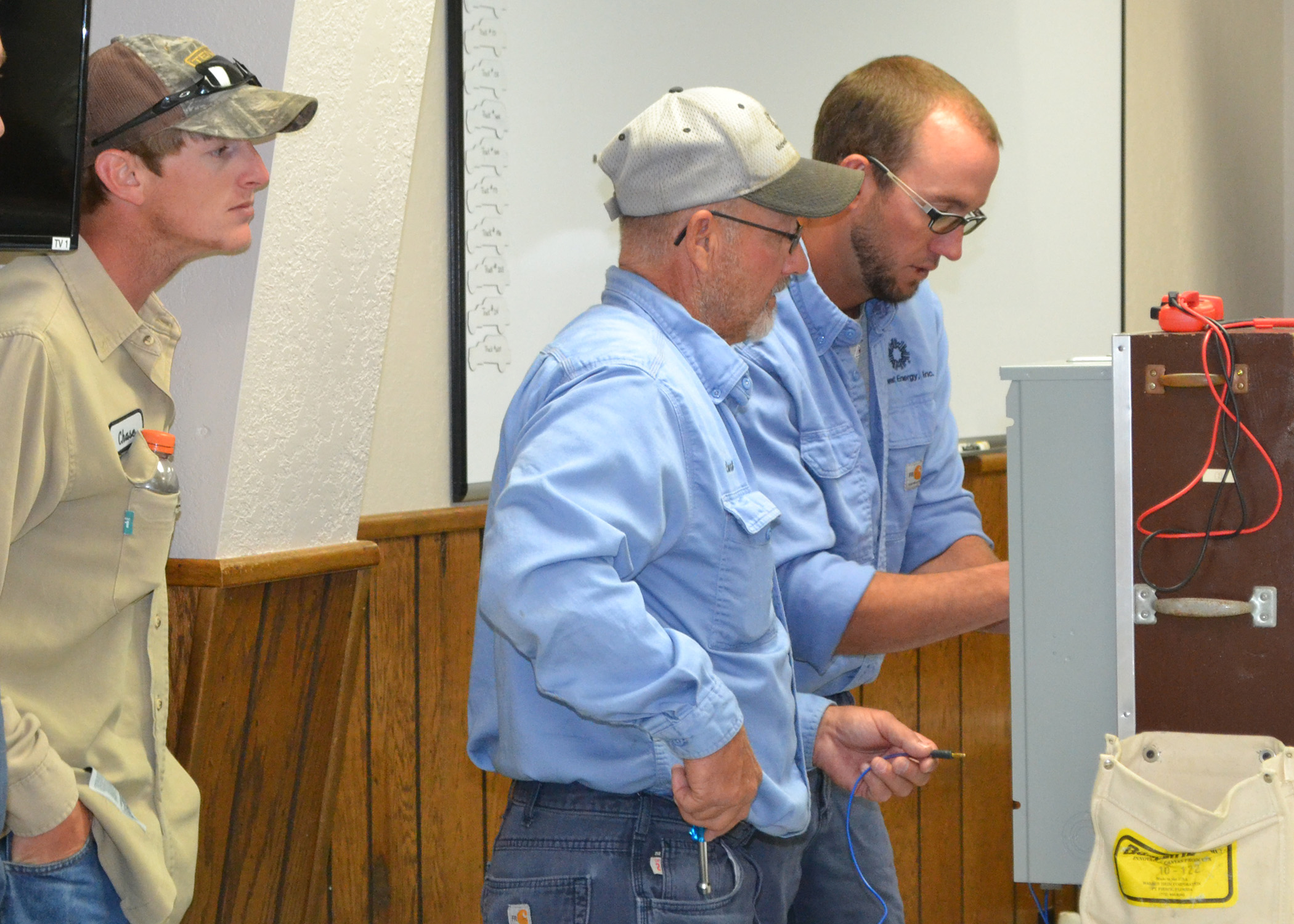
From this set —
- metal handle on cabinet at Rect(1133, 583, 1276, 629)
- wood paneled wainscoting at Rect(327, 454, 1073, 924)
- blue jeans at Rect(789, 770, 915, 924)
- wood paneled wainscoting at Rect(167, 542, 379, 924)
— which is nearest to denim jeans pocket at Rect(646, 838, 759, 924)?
blue jeans at Rect(789, 770, 915, 924)

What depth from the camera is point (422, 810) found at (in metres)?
2.02

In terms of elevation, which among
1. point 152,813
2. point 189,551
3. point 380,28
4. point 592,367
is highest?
point 380,28

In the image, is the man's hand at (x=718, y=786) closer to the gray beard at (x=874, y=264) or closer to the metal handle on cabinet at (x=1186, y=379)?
the metal handle on cabinet at (x=1186, y=379)

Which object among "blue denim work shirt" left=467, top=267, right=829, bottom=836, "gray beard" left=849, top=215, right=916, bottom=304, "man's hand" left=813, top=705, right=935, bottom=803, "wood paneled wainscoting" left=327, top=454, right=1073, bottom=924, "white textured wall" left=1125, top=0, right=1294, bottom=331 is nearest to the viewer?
"blue denim work shirt" left=467, top=267, right=829, bottom=836

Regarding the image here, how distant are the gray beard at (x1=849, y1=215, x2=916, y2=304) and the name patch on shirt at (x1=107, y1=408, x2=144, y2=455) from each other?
954 millimetres

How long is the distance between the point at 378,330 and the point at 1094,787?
3.53 feet

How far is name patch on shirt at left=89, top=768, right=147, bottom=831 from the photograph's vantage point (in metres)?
1.28

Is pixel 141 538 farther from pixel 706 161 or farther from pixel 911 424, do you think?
pixel 911 424

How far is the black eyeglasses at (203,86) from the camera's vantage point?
1.33 metres

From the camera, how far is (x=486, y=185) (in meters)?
2.05

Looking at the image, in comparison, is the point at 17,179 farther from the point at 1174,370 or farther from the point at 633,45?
the point at 633,45

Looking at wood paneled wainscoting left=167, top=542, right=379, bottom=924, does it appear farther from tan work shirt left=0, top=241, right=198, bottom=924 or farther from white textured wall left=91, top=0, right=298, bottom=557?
tan work shirt left=0, top=241, right=198, bottom=924

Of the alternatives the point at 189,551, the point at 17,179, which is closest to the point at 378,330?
the point at 189,551

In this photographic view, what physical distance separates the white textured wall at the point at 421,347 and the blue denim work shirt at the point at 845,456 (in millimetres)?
599
